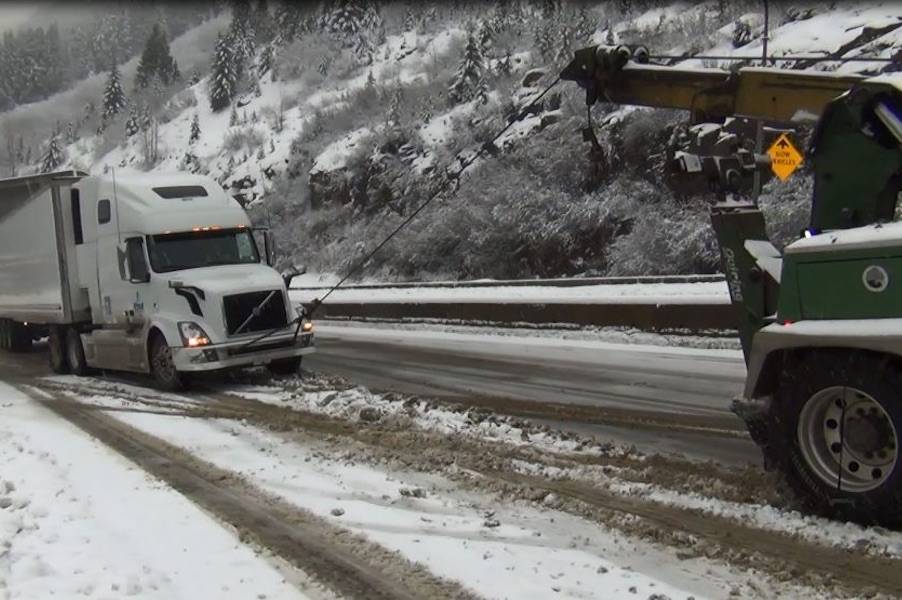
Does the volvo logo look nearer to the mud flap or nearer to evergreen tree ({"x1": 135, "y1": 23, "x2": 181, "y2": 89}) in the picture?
the mud flap

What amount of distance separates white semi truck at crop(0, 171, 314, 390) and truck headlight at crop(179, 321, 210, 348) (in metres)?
0.02

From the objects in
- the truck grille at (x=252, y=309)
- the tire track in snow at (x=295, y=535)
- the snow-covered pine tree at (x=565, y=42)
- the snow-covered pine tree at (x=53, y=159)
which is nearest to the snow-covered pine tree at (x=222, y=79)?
the snow-covered pine tree at (x=53, y=159)

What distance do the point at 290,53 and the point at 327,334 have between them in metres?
63.3

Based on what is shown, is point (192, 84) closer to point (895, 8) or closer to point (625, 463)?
point (895, 8)

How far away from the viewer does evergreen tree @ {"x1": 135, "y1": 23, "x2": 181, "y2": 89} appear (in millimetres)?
110375

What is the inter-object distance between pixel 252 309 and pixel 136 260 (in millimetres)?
2111

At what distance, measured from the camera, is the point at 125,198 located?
44.1 ft

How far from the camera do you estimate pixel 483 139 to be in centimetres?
3497

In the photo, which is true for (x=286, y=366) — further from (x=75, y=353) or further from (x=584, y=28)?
(x=584, y=28)

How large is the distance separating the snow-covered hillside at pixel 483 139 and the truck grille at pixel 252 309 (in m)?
4.12

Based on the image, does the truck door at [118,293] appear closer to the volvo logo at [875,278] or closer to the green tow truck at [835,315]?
the green tow truck at [835,315]

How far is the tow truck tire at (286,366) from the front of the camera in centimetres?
1319

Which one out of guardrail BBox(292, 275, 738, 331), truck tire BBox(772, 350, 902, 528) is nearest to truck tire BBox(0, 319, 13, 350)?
guardrail BBox(292, 275, 738, 331)

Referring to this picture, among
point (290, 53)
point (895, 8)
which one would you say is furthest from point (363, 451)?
point (290, 53)
